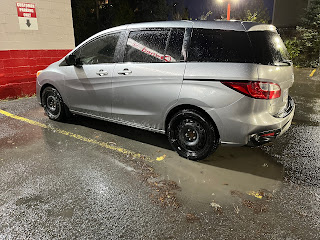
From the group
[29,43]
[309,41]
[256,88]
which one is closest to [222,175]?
[256,88]

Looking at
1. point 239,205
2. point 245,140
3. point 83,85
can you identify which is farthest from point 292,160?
point 83,85

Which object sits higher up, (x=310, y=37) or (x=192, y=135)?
(x=310, y=37)

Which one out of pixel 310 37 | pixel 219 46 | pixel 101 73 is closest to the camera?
pixel 219 46

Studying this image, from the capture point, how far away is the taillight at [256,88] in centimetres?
308

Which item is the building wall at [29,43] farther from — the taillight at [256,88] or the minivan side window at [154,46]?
the taillight at [256,88]

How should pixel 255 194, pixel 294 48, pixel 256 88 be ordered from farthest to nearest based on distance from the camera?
1. pixel 294 48
2. pixel 256 88
3. pixel 255 194

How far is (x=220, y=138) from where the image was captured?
3428 mm

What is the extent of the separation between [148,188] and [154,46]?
6.63 ft

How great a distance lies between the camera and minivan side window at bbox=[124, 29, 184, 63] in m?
3.62

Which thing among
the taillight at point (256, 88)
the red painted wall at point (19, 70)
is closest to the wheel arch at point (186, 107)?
the taillight at point (256, 88)

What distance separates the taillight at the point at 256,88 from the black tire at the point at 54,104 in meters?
3.41

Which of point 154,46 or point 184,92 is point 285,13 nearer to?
point 154,46

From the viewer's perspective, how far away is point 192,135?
3.67m

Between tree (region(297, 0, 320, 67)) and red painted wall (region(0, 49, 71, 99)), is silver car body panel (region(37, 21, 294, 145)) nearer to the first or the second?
red painted wall (region(0, 49, 71, 99))
